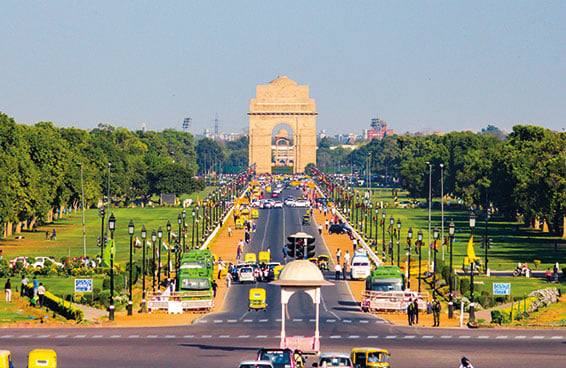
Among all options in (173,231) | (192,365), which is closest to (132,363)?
(192,365)

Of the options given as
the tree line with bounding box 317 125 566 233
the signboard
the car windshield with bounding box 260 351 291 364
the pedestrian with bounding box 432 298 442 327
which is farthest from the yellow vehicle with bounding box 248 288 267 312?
the tree line with bounding box 317 125 566 233

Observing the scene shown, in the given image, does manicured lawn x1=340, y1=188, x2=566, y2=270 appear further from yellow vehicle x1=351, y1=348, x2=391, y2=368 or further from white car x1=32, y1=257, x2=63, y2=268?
yellow vehicle x1=351, y1=348, x2=391, y2=368

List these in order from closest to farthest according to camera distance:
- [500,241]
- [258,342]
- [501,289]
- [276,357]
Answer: [276,357] → [258,342] → [501,289] → [500,241]

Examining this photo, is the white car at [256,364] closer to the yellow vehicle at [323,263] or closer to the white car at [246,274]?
the white car at [246,274]

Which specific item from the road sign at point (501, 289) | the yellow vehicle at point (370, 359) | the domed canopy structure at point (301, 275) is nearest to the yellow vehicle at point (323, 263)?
the road sign at point (501, 289)

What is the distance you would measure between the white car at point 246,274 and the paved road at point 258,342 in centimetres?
1477

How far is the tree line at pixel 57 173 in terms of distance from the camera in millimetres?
98375

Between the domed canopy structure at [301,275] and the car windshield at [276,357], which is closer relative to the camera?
the car windshield at [276,357]

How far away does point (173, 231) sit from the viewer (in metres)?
112

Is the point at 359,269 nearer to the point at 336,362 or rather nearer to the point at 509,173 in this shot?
the point at 336,362

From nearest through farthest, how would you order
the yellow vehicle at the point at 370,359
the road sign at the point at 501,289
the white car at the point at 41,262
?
the yellow vehicle at the point at 370,359 → the road sign at the point at 501,289 → the white car at the point at 41,262

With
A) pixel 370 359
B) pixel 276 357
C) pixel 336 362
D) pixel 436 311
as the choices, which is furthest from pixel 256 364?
pixel 436 311

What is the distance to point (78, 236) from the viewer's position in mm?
105250

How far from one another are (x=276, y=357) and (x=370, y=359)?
306 centimetres
